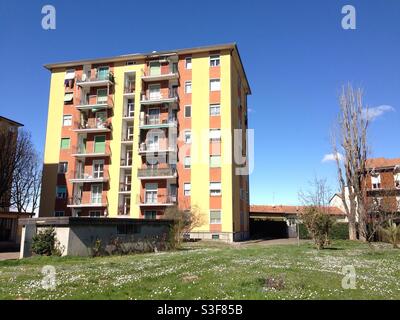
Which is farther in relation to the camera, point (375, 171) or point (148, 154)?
point (375, 171)

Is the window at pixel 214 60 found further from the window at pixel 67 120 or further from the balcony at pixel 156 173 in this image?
the window at pixel 67 120

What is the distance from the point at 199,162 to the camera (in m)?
43.0

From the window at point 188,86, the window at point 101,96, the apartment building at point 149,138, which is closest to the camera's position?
the apartment building at point 149,138

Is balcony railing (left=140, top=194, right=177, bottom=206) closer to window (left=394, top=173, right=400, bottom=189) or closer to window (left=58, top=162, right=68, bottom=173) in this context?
window (left=58, top=162, right=68, bottom=173)

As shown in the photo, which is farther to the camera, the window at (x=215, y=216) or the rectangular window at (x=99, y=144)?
the rectangular window at (x=99, y=144)

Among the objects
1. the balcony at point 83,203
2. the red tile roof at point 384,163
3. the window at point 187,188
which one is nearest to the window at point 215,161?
the window at point 187,188

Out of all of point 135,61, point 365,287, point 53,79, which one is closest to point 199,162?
point 135,61

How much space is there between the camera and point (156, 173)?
43.2 m

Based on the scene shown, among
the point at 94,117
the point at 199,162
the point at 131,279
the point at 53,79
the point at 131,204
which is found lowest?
the point at 131,279

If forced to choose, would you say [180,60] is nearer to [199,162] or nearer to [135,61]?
[135,61]

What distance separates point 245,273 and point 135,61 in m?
40.6

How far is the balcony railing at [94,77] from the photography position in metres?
47.6

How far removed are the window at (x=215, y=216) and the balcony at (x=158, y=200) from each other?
4628mm

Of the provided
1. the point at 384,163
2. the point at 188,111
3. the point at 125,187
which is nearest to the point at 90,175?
the point at 125,187
